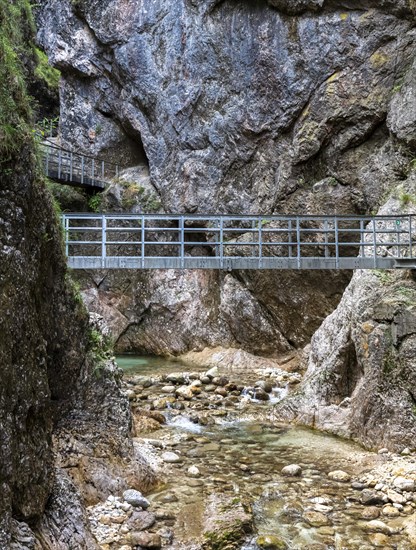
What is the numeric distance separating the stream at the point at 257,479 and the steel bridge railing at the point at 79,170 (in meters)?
12.9

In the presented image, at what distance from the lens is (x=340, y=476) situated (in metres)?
8.23

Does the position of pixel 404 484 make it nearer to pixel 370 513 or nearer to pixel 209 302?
pixel 370 513

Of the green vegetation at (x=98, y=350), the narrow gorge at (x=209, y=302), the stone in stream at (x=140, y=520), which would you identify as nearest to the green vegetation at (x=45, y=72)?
the narrow gorge at (x=209, y=302)

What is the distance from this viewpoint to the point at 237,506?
677cm

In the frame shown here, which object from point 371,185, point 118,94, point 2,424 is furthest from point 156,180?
point 2,424

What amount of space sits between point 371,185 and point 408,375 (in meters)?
9.72

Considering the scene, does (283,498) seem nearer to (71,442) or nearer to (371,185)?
(71,442)

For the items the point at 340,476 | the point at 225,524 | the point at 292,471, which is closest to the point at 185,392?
the point at 292,471

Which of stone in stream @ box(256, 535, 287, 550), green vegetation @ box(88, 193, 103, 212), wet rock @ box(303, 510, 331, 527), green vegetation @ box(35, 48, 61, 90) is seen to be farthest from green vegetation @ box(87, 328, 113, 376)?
green vegetation @ box(35, 48, 61, 90)

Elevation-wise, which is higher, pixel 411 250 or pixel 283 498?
pixel 411 250

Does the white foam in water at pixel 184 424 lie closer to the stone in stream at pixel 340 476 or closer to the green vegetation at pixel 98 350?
the stone in stream at pixel 340 476

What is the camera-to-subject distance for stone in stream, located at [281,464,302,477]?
8.36 m

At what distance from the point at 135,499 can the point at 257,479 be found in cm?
230

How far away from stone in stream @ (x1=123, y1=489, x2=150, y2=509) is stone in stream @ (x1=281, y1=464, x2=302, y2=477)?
8.56 feet
